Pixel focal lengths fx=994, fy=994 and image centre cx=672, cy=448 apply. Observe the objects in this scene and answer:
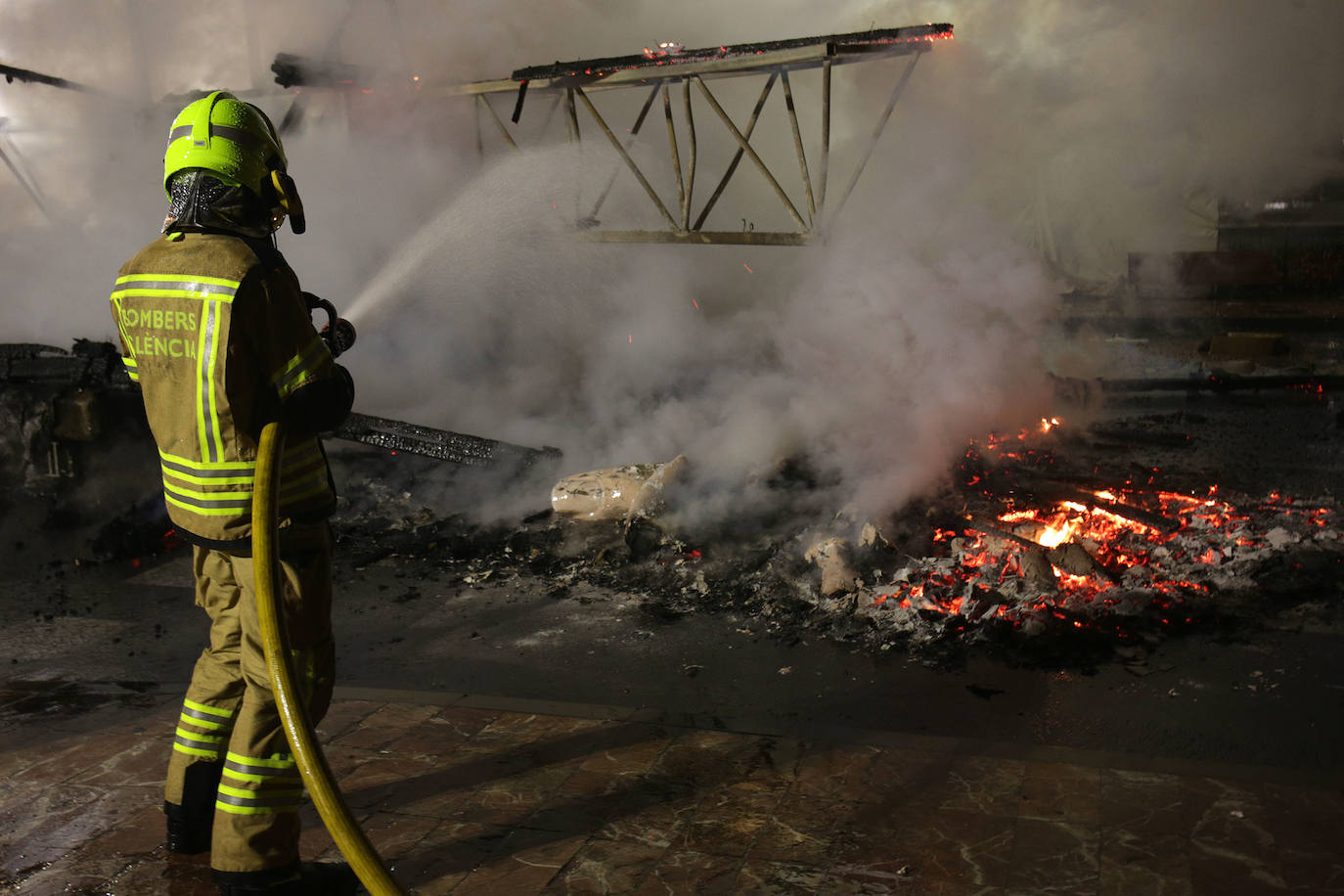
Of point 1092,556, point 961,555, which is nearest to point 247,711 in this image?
point 961,555

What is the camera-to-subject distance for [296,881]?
109 inches

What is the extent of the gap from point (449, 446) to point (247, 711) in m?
5.47

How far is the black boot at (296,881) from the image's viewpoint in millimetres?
2697

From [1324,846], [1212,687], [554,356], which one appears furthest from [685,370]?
[1324,846]

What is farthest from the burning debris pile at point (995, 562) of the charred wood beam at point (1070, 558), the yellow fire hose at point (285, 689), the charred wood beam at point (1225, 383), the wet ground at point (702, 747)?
the charred wood beam at point (1225, 383)

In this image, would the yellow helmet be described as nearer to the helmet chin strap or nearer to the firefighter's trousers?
the helmet chin strap

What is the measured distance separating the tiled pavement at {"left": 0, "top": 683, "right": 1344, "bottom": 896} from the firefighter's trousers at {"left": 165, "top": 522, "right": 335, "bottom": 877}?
1.02 feet

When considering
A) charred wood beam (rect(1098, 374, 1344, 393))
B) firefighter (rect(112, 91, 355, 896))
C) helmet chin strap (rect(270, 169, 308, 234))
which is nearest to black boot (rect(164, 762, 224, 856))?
firefighter (rect(112, 91, 355, 896))

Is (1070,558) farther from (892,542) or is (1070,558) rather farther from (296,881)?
(296,881)

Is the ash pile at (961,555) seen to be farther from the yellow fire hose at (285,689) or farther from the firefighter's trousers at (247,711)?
the yellow fire hose at (285,689)

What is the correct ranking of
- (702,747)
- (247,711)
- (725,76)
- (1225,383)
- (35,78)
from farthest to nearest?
(1225,383), (35,78), (725,76), (702,747), (247,711)

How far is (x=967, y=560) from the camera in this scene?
5.77 m

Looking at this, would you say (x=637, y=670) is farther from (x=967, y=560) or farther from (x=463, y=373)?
(x=463, y=373)

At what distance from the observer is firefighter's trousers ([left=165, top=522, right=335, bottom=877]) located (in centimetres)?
270
